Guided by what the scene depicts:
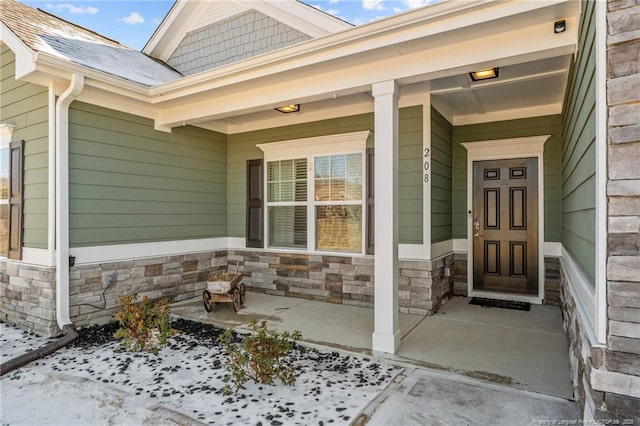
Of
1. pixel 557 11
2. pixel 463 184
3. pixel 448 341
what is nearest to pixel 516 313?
pixel 448 341

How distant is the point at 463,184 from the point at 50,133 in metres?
5.26

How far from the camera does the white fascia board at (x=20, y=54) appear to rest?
3600 millimetres

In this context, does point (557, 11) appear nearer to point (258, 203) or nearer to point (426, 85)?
point (426, 85)

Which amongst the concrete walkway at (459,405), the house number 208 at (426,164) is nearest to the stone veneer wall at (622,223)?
the concrete walkway at (459,405)

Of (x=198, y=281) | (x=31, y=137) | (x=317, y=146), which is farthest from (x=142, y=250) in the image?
(x=317, y=146)

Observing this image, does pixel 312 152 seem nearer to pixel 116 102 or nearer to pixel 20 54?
pixel 116 102

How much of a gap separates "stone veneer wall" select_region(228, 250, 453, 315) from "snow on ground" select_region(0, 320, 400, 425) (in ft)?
5.37

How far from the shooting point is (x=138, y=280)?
15.7ft

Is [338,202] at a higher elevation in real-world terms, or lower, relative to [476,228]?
higher

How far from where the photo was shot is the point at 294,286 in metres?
5.62

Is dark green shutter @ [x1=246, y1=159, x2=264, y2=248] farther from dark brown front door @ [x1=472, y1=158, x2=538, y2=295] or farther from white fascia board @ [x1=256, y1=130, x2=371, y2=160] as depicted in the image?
dark brown front door @ [x1=472, y1=158, x2=538, y2=295]

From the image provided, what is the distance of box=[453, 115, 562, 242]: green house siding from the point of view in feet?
16.4

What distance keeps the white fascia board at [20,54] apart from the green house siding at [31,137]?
40 cm

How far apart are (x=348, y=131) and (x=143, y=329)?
11.4 ft
